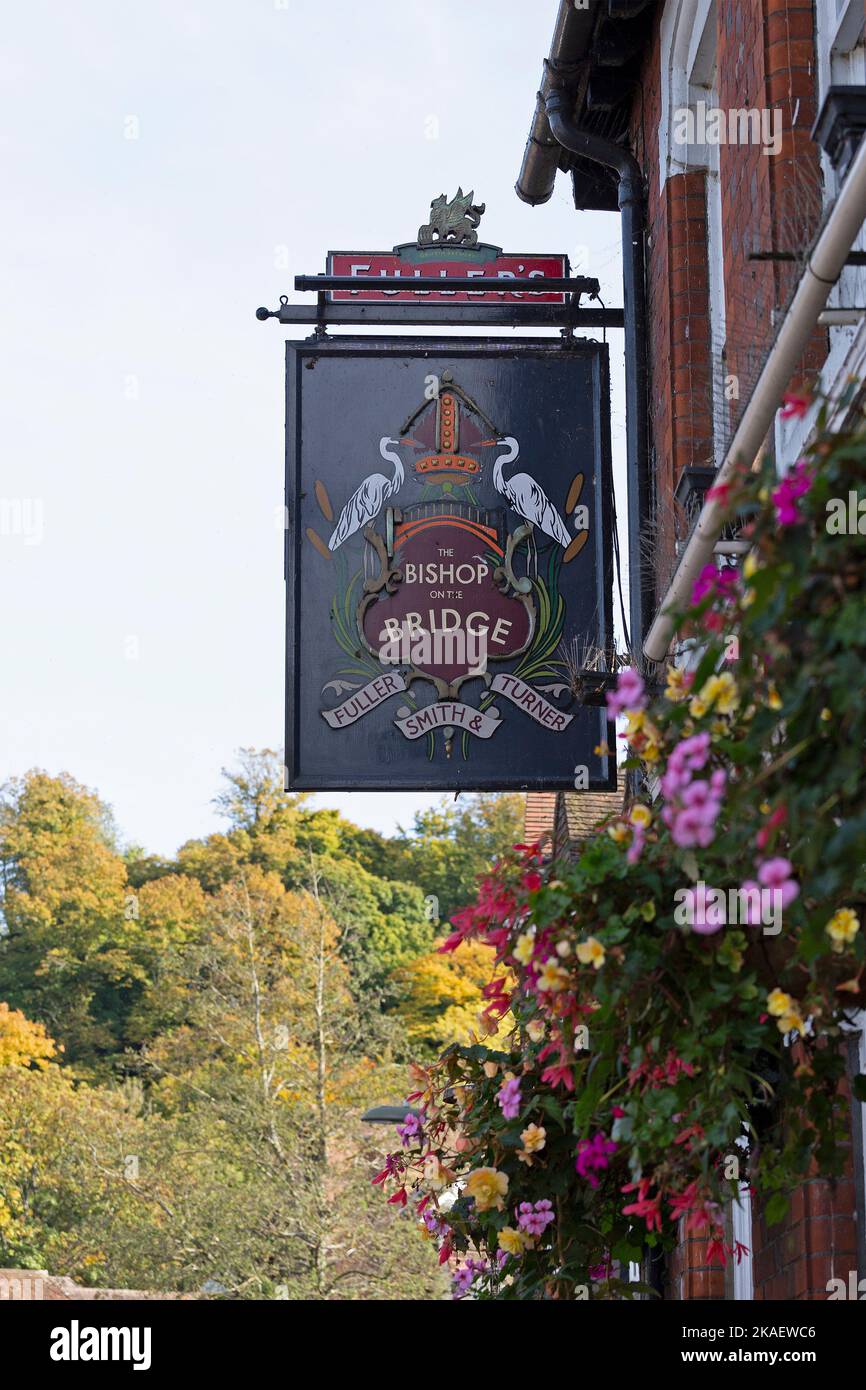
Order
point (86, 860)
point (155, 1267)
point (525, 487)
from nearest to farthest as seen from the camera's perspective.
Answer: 1. point (525, 487)
2. point (155, 1267)
3. point (86, 860)

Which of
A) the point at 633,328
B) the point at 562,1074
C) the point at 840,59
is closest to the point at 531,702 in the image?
the point at 633,328

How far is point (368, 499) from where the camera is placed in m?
7.20

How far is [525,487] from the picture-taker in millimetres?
7203

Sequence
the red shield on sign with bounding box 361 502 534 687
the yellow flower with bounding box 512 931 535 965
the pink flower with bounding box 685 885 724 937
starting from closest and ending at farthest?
the pink flower with bounding box 685 885 724 937
the yellow flower with bounding box 512 931 535 965
the red shield on sign with bounding box 361 502 534 687

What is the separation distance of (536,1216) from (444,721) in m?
2.50

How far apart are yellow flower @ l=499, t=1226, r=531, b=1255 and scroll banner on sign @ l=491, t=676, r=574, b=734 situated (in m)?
2.48

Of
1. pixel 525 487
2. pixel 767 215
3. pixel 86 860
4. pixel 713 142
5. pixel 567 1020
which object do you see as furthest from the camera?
pixel 86 860

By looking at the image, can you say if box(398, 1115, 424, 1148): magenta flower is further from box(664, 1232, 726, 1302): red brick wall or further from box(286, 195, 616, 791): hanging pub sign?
box(286, 195, 616, 791): hanging pub sign

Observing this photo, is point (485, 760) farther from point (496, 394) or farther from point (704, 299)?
point (704, 299)

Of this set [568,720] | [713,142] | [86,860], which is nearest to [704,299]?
→ [713,142]

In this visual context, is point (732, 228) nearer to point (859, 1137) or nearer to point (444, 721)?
point (444, 721)

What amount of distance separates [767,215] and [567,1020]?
9.96ft

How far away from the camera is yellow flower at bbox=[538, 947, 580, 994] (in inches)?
134

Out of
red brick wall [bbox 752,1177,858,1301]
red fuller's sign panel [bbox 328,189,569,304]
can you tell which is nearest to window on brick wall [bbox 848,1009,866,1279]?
red brick wall [bbox 752,1177,858,1301]
